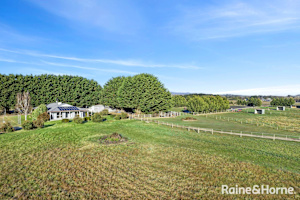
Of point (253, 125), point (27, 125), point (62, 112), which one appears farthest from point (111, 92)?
point (253, 125)

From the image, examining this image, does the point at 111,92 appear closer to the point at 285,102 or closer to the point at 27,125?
the point at 27,125

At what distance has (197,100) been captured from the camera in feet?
231

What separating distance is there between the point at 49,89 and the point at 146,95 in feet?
130

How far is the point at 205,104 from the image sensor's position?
7125 cm

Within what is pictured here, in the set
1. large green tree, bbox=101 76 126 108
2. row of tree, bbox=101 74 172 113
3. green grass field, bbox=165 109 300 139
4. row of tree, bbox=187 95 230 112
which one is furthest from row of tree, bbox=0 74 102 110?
row of tree, bbox=187 95 230 112

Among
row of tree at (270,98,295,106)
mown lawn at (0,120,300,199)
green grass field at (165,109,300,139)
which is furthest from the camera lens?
row of tree at (270,98,295,106)

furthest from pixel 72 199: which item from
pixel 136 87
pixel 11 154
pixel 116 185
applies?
pixel 136 87

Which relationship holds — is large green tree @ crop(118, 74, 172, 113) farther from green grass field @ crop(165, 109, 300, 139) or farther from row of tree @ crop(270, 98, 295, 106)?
row of tree @ crop(270, 98, 295, 106)

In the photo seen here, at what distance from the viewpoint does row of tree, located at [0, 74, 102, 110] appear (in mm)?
57531

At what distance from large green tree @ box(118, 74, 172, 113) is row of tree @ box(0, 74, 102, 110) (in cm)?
2151

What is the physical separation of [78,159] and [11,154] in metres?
7.56

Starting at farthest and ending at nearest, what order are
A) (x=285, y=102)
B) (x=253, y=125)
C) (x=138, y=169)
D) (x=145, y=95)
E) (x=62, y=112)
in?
(x=285, y=102) → (x=145, y=95) → (x=62, y=112) → (x=253, y=125) → (x=138, y=169)

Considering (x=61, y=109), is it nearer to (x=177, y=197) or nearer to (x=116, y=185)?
(x=116, y=185)

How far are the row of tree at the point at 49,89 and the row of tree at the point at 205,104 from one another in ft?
141
